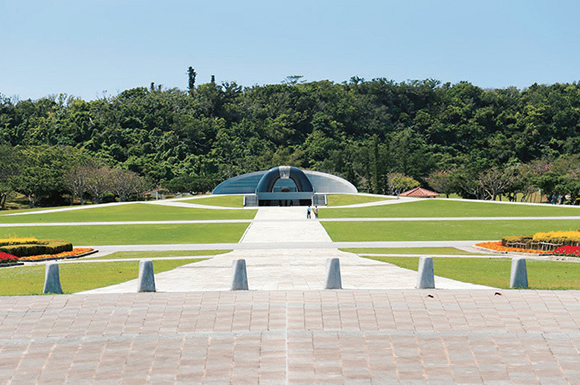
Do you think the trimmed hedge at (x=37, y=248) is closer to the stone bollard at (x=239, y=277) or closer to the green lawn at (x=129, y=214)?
the stone bollard at (x=239, y=277)

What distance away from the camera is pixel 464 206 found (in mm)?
62250

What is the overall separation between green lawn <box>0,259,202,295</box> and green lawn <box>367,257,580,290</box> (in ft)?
29.1

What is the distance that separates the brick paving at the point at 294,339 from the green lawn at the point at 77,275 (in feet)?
11.6

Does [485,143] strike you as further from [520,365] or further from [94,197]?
[520,365]

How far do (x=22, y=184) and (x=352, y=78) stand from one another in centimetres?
10879

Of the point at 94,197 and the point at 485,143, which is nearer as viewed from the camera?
the point at 94,197

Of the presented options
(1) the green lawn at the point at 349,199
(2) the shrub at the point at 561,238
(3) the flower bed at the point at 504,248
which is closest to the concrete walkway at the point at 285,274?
(3) the flower bed at the point at 504,248

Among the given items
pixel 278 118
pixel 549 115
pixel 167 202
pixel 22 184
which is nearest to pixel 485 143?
pixel 549 115

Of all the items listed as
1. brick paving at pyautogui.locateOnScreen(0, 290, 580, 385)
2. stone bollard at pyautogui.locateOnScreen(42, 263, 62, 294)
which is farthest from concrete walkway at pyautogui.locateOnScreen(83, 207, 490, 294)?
brick paving at pyautogui.locateOnScreen(0, 290, 580, 385)

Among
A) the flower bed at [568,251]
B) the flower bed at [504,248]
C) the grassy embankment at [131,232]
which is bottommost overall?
the grassy embankment at [131,232]

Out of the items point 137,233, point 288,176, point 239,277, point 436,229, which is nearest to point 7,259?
point 239,277

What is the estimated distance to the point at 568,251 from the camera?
23266 millimetres

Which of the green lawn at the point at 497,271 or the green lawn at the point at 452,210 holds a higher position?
the green lawn at the point at 497,271

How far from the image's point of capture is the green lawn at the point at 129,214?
51469 mm
